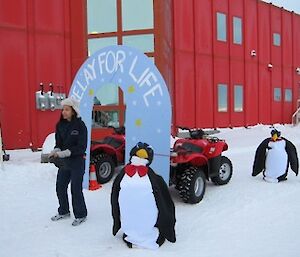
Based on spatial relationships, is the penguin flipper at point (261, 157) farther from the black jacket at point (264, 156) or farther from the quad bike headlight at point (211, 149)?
the quad bike headlight at point (211, 149)

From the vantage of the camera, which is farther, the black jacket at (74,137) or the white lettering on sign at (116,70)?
the white lettering on sign at (116,70)

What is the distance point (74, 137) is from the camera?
18.6 feet

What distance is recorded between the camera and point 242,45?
64.2ft

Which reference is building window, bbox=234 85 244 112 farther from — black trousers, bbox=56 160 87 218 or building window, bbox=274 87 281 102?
black trousers, bbox=56 160 87 218

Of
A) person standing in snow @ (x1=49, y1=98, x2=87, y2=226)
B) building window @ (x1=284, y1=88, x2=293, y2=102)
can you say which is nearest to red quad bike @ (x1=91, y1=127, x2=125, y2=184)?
person standing in snow @ (x1=49, y1=98, x2=87, y2=226)

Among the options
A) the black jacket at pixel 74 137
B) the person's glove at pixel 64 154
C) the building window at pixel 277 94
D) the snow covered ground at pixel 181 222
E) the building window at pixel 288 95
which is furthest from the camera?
the building window at pixel 288 95

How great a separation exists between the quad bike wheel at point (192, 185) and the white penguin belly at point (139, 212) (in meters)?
1.84

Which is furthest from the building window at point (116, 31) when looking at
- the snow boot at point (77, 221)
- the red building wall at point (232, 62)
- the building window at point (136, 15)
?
the snow boot at point (77, 221)

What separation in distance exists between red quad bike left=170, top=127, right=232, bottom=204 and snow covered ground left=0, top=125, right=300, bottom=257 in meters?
0.21

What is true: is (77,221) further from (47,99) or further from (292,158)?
(47,99)

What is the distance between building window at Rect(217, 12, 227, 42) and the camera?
18.2m

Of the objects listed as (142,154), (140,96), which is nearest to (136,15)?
(140,96)

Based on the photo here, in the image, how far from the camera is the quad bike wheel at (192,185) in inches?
264

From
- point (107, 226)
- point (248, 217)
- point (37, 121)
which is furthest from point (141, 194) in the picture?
point (37, 121)
